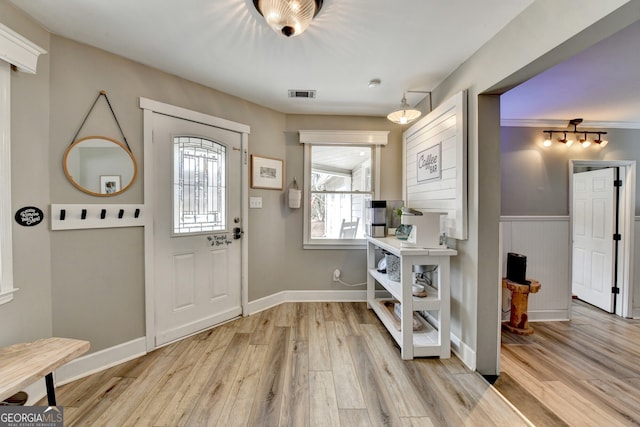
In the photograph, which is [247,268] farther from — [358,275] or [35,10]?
[35,10]

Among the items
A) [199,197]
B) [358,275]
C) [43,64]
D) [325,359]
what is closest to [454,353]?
[325,359]

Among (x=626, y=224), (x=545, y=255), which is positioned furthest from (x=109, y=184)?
(x=626, y=224)

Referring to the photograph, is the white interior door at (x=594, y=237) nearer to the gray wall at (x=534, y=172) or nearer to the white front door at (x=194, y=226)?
the gray wall at (x=534, y=172)

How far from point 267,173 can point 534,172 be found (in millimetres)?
3197

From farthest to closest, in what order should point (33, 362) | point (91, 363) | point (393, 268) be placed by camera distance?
point (393, 268) → point (91, 363) → point (33, 362)

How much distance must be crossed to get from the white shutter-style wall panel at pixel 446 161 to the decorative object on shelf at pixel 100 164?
2653 mm

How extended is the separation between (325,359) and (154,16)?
107 inches

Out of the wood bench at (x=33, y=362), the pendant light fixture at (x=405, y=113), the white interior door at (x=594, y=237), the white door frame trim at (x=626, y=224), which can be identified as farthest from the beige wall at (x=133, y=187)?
the white interior door at (x=594, y=237)

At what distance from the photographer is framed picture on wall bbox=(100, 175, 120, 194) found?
196 centimetres

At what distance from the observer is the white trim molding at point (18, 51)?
1.42 metres

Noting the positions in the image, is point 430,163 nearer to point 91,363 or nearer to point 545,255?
point 545,255

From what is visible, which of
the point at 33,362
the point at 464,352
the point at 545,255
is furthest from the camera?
the point at 545,255

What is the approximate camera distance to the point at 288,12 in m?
1.37

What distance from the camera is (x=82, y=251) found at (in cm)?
188
